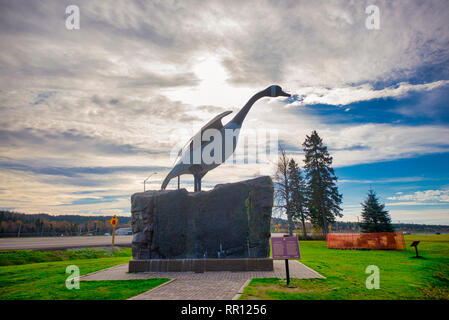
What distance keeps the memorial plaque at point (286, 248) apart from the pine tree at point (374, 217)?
20.1 m

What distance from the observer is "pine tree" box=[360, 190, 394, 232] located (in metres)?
23.0

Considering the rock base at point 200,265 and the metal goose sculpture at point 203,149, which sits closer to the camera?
the rock base at point 200,265

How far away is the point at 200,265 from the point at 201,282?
1897mm

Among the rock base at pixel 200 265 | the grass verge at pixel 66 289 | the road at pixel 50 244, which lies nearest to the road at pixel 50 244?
the road at pixel 50 244

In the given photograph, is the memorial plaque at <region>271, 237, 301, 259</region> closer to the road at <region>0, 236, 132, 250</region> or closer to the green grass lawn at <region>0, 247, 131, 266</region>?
the green grass lawn at <region>0, 247, 131, 266</region>

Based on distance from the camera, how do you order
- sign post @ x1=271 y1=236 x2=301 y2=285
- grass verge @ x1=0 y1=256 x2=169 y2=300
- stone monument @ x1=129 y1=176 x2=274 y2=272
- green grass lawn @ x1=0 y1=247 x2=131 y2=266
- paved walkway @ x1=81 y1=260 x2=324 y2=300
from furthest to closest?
green grass lawn @ x1=0 y1=247 x2=131 y2=266
stone monument @ x1=129 y1=176 x2=274 y2=272
sign post @ x1=271 y1=236 x2=301 y2=285
grass verge @ x1=0 y1=256 x2=169 y2=300
paved walkway @ x1=81 y1=260 x2=324 y2=300

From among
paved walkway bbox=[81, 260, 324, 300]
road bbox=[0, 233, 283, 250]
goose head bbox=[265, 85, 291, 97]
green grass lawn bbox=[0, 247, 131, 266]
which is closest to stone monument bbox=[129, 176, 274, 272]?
paved walkway bbox=[81, 260, 324, 300]

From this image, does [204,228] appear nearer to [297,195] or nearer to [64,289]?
[64,289]

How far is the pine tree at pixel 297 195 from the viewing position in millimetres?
30906

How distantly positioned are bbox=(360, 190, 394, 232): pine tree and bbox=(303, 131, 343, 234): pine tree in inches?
278

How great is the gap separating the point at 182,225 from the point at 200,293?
12.8ft

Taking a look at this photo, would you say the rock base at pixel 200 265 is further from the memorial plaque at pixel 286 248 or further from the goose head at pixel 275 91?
the goose head at pixel 275 91

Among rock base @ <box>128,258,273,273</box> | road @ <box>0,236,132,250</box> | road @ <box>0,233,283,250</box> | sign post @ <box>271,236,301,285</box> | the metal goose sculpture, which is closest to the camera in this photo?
sign post @ <box>271,236,301,285</box>

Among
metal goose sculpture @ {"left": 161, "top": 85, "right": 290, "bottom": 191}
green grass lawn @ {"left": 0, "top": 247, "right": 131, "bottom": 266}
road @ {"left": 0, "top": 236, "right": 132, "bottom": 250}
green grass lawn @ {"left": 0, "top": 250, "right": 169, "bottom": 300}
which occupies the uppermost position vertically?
metal goose sculpture @ {"left": 161, "top": 85, "right": 290, "bottom": 191}
